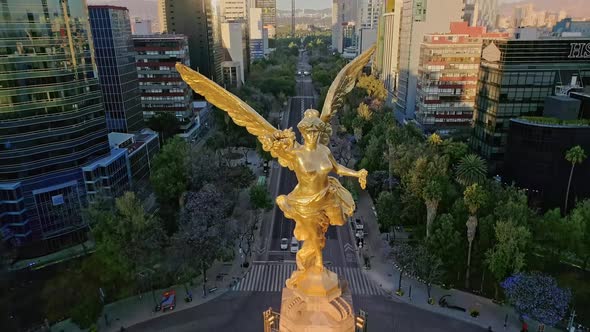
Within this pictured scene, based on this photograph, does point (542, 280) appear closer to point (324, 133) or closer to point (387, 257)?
point (387, 257)

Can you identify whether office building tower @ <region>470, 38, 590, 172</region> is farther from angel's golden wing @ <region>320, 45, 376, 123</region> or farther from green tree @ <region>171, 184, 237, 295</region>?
angel's golden wing @ <region>320, 45, 376, 123</region>

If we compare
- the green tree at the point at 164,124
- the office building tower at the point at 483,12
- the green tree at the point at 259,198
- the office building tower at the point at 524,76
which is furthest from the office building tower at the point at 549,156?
the office building tower at the point at 483,12

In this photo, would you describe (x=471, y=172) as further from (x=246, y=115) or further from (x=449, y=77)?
(x=246, y=115)

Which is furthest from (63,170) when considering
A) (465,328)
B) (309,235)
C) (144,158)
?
(465,328)

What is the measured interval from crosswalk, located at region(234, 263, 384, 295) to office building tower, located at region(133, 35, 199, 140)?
4290 centimetres

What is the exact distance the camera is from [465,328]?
119 feet

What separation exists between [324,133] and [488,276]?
3337 cm

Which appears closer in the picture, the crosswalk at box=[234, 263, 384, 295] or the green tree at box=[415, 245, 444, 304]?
the green tree at box=[415, 245, 444, 304]

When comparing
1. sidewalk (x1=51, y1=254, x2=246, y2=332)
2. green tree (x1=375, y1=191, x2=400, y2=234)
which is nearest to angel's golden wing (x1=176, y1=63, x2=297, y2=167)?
sidewalk (x1=51, y1=254, x2=246, y2=332)

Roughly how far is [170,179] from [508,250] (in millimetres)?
38321

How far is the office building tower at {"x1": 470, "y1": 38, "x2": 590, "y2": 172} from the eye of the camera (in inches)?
2312

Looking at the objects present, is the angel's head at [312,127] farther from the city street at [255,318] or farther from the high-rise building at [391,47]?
the high-rise building at [391,47]

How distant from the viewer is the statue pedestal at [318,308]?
17953 millimetres

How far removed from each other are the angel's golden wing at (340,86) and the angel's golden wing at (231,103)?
276 cm
